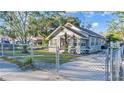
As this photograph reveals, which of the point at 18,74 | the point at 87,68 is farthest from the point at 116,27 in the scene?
the point at 18,74

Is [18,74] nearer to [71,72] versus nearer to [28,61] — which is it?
[28,61]

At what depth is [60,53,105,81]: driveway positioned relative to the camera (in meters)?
6.70

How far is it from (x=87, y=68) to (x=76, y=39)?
49 cm

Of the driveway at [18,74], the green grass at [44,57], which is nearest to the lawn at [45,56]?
the green grass at [44,57]

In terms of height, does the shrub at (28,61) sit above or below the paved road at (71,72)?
above

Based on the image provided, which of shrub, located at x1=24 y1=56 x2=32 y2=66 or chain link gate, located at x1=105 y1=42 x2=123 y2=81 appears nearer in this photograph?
chain link gate, located at x1=105 y1=42 x2=123 y2=81

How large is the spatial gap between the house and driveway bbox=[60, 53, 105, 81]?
14 centimetres

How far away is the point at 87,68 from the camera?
6.72m

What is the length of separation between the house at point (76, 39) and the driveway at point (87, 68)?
0.45ft

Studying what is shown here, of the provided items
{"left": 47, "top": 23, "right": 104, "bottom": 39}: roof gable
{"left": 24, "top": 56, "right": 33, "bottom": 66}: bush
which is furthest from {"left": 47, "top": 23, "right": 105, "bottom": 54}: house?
{"left": 24, "top": 56, "right": 33, "bottom": 66}: bush

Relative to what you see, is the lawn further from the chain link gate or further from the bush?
the chain link gate

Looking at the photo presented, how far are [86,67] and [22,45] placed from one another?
107 centimetres

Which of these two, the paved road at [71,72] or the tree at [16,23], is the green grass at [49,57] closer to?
the paved road at [71,72]

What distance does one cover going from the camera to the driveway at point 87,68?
6.70m
